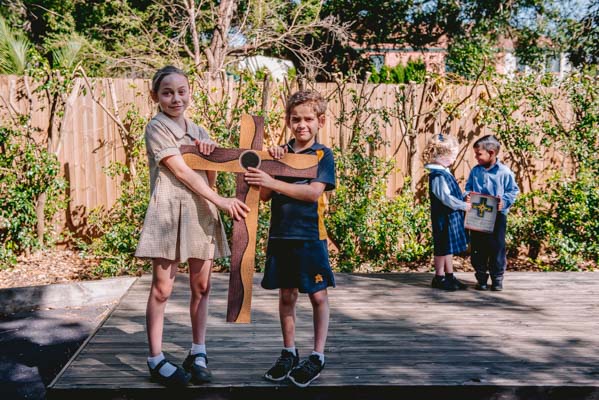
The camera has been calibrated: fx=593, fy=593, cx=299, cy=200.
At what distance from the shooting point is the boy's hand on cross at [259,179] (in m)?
2.94

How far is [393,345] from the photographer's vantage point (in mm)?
3695

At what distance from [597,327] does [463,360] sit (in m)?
1.28

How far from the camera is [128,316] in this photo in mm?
4289

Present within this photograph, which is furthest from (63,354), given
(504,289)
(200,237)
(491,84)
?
(491,84)

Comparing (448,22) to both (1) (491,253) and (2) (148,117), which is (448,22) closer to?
(2) (148,117)

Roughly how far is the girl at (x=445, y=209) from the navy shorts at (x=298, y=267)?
212cm

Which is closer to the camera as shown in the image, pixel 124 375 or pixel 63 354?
pixel 124 375

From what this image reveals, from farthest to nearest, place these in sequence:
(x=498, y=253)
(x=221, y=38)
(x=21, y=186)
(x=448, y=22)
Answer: (x=448, y=22), (x=221, y=38), (x=21, y=186), (x=498, y=253)

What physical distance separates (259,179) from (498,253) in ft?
9.36

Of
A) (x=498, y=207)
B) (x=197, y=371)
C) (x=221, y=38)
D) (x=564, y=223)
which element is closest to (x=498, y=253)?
(x=498, y=207)

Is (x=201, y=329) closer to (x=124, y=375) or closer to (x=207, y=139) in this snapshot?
(x=124, y=375)

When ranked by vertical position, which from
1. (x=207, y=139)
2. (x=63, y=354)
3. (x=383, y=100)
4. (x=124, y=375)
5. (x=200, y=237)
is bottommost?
(x=63, y=354)

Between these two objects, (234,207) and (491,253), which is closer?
(234,207)

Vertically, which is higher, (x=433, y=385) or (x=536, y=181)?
(x=536, y=181)
